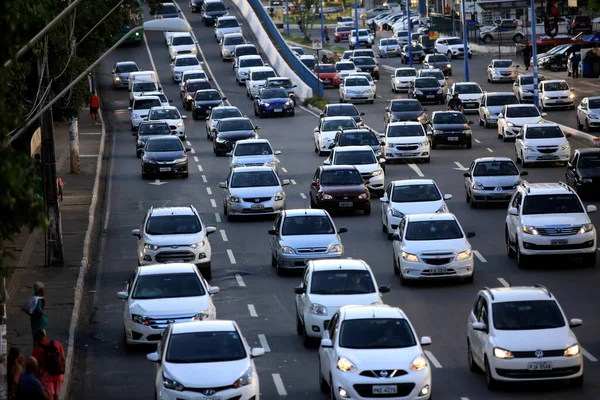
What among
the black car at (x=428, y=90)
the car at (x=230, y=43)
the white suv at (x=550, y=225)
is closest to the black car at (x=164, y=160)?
the white suv at (x=550, y=225)

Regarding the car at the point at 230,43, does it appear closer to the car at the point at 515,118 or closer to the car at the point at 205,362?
the car at the point at 515,118

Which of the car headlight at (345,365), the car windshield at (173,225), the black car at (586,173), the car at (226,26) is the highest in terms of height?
the car at (226,26)

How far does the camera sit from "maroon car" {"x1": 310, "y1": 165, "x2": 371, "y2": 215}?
38.8 meters

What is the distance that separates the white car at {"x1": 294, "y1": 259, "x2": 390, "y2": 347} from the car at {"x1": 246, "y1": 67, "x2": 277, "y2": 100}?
4871 cm

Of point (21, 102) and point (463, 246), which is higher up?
point (21, 102)

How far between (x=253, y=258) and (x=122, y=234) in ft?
20.3

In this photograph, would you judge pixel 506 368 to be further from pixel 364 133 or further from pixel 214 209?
pixel 364 133

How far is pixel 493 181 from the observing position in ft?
127

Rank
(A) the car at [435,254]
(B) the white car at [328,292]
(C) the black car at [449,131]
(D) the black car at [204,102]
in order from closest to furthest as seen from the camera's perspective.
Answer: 1. (B) the white car at [328,292]
2. (A) the car at [435,254]
3. (C) the black car at [449,131]
4. (D) the black car at [204,102]

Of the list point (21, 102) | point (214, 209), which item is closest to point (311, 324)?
point (21, 102)

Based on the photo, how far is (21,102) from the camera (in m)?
33.3

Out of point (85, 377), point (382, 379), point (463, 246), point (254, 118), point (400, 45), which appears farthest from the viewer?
point (400, 45)

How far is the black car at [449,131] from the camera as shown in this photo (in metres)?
52.1

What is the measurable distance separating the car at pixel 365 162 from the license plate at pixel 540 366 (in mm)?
22325
